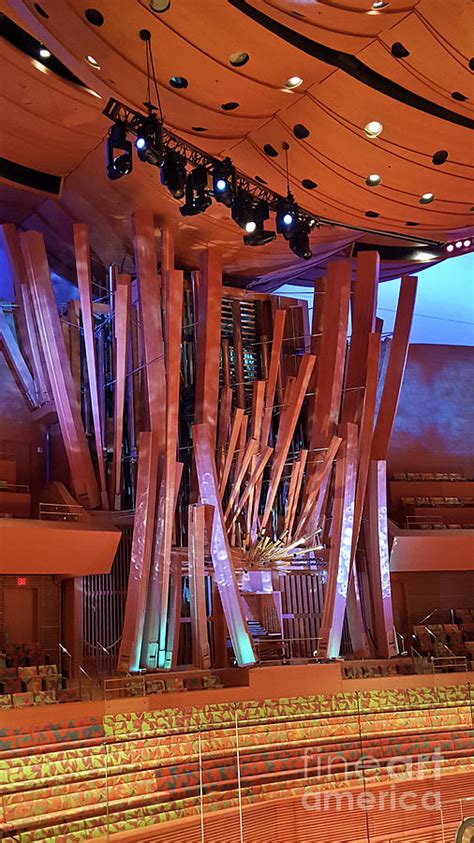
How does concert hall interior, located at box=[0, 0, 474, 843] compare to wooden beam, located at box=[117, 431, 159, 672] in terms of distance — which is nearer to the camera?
concert hall interior, located at box=[0, 0, 474, 843]

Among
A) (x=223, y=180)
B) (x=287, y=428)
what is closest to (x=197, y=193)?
(x=223, y=180)

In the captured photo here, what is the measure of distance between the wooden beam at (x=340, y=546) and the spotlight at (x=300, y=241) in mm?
4288

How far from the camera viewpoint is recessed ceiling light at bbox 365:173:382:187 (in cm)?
1230

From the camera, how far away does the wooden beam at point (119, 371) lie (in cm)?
1399

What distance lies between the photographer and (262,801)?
24.9 ft

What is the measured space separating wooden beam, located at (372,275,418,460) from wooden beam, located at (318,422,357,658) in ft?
5.31

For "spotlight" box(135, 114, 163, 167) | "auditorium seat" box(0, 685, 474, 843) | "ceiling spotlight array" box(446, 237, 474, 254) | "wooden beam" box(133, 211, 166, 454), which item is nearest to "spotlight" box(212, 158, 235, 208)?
"spotlight" box(135, 114, 163, 167)

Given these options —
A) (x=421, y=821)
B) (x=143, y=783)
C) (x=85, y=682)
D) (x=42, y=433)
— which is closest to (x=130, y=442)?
(x=42, y=433)

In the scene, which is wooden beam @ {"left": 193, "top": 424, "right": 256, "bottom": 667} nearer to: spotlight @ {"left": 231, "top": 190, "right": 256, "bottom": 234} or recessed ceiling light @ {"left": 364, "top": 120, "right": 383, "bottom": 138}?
spotlight @ {"left": 231, "top": 190, "right": 256, "bottom": 234}

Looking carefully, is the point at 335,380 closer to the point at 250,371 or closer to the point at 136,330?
the point at 250,371

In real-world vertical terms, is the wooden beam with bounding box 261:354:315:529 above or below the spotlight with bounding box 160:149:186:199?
below

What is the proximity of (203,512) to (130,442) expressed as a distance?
7.59ft

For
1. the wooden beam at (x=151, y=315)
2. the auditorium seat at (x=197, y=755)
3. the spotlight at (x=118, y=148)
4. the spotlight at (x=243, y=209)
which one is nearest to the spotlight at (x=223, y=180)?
the spotlight at (x=243, y=209)
